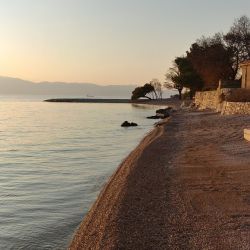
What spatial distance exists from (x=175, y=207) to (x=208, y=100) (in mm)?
47159

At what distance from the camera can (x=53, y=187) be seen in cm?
1462

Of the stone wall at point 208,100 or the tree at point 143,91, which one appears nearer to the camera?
the stone wall at point 208,100

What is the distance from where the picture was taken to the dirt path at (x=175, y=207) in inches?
303

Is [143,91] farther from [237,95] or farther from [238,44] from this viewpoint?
[237,95]

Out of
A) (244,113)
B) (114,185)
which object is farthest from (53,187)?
(244,113)

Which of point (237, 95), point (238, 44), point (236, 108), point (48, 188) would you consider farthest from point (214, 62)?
point (48, 188)

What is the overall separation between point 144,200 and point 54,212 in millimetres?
2504

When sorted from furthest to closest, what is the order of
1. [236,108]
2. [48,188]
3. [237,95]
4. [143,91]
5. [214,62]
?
1. [143,91]
2. [214,62]
3. [237,95]
4. [236,108]
5. [48,188]

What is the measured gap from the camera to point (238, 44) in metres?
66.8

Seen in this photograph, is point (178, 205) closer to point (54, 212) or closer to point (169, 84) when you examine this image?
point (54, 212)

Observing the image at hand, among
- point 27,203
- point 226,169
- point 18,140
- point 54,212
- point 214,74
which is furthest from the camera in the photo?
point 214,74

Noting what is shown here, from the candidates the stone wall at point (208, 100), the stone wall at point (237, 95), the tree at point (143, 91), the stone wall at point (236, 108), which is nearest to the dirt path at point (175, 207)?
the stone wall at point (236, 108)

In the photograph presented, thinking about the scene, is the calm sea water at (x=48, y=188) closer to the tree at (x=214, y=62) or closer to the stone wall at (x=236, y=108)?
the stone wall at (x=236, y=108)

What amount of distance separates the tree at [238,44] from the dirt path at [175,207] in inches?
2054
